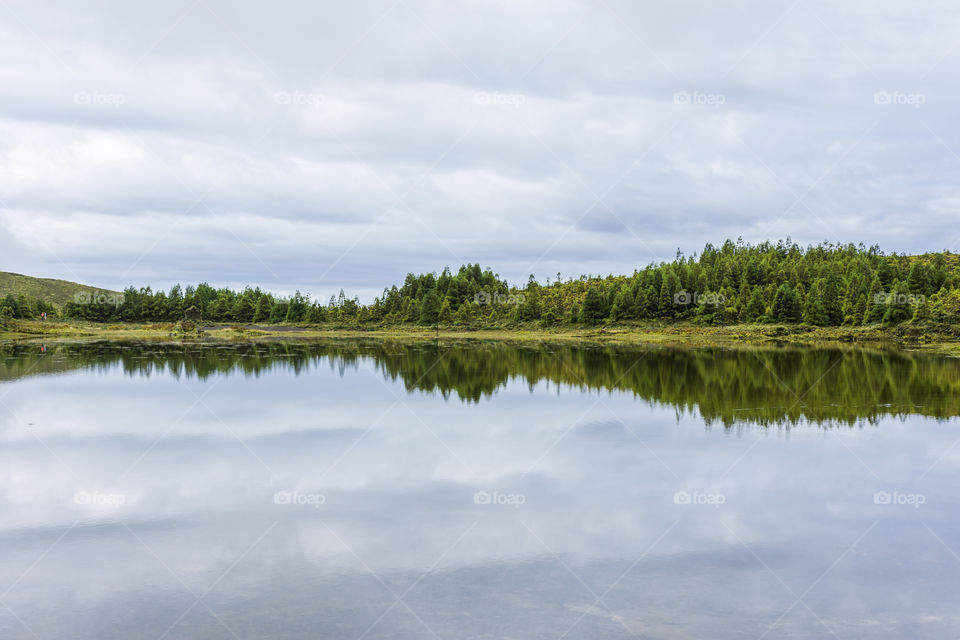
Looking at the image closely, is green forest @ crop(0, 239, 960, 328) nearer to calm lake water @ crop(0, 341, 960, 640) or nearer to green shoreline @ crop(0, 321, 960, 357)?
green shoreline @ crop(0, 321, 960, 357)

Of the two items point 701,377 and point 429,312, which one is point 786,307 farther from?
point 701,377

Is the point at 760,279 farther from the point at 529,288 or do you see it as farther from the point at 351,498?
the point at 351,498

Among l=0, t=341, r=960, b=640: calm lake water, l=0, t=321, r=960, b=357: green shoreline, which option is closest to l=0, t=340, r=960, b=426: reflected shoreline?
l=0, t=341, r=960, b=640: calm lake water

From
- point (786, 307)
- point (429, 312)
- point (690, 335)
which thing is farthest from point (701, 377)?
point (429, 312)

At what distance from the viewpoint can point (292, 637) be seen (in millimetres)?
7559

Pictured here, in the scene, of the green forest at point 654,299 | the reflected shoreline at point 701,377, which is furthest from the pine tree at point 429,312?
the reflected shoreline at point 701,377

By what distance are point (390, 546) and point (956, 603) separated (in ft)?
24.8

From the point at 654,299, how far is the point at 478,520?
383 ft

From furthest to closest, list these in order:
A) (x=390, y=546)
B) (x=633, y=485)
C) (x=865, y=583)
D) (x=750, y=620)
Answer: (x=633, y=485), (x=390, y=546), (x=865, y=583), (x=750, y=620)

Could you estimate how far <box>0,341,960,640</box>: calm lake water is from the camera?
8.25 meters

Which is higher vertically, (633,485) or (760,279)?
(760,279)

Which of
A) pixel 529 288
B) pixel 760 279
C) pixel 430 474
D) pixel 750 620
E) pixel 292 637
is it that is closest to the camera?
pixel 292 637

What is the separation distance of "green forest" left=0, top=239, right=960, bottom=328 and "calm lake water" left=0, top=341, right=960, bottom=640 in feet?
256

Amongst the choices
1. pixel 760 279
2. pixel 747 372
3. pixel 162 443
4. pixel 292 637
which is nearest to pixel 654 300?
pixel 760 279
